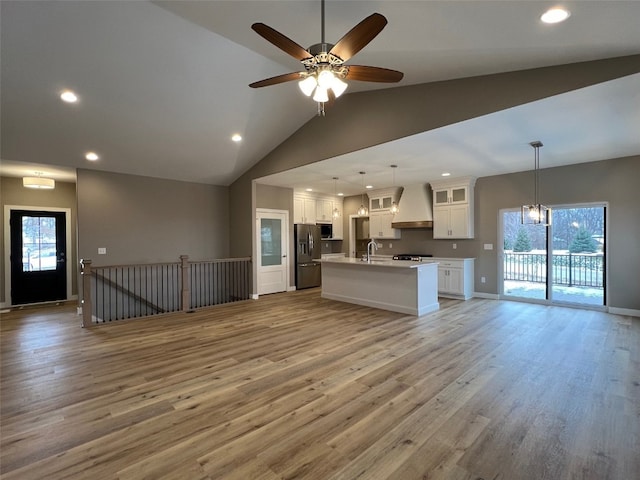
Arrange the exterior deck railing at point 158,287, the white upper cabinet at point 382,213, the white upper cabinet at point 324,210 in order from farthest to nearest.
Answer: the white upper cabinet at point 324,210
the white upper cabinet at point 382,213
the exterior deck railing at point 158,287

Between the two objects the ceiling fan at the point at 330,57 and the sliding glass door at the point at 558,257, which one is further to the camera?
the sliding glass door at the point at 558,257

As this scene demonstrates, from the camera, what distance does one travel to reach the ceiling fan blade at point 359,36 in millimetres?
1933

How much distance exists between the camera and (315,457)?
6.45ft

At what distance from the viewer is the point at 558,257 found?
20.6 ft

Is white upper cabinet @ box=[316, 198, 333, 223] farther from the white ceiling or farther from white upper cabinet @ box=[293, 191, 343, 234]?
the white ceiling

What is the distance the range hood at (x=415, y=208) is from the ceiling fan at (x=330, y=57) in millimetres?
5367

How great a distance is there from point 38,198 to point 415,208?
28.6 ft

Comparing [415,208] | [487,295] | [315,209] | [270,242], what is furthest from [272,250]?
[487,295]

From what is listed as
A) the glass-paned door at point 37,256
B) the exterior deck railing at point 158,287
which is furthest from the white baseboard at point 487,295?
the glass-paned door at point 37,256

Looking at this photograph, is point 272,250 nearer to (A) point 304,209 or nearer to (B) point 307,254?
(B) point 307,254

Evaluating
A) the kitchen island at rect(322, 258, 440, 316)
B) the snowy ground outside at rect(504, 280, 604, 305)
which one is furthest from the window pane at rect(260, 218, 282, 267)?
the snowy ground outside at rect(504, 280, 604, 305)

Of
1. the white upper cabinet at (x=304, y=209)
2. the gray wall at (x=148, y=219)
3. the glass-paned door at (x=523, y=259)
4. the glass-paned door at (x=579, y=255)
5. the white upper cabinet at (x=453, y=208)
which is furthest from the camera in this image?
the white upper cabinet at (x=304, y=209)

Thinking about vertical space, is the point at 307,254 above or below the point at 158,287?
above

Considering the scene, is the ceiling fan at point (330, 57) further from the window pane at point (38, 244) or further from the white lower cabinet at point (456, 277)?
the window pane at point (38, 244)
